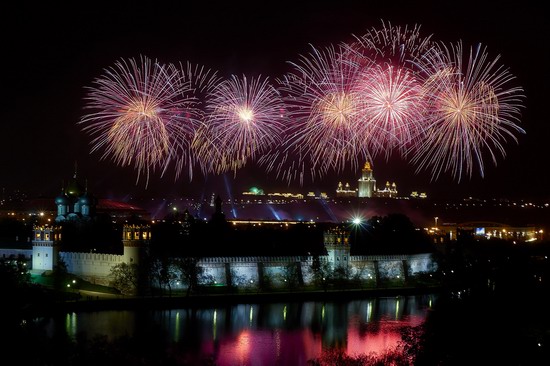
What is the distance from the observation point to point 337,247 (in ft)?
135

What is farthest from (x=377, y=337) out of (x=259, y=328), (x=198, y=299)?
(x=198, y=299)

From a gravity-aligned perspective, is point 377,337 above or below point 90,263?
below

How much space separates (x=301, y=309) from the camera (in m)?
34.1

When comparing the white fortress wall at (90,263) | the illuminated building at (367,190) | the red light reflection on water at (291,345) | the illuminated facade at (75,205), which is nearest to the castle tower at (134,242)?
the white fortress wall at (90,263)

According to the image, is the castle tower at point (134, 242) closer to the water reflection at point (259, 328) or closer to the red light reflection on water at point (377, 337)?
the water reflection at point (259, 328)

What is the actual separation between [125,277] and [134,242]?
1691 mm

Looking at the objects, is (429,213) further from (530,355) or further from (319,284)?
(530,355)

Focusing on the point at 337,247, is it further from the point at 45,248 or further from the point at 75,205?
the point at 75,205

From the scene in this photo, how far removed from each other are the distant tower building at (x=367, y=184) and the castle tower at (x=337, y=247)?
230 feet

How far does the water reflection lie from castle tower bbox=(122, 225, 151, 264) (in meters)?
4.48

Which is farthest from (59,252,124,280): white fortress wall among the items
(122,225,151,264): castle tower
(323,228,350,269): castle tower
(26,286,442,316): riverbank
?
(323,228,350,269): castle tower

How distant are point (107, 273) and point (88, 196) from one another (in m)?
17.2

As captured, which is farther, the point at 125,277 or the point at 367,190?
the point at 367,190

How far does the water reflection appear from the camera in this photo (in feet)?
85.4
